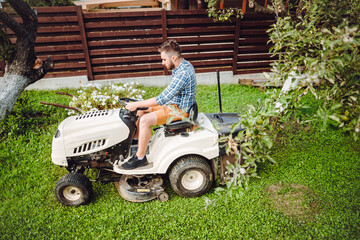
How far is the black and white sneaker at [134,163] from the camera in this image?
2990mm

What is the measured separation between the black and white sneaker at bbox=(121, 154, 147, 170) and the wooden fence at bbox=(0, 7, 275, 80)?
4.57 m

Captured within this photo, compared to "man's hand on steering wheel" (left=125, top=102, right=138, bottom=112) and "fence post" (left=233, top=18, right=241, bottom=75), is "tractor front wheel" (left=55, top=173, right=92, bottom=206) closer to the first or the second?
"man's hand on steering wheel" (left=125, top=102, right=138, bottom=112)

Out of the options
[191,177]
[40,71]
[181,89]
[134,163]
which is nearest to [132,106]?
[181,89]

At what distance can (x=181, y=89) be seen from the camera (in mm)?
2910

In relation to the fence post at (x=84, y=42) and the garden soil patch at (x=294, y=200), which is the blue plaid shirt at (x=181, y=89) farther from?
the fence post at (x=84, y=42)

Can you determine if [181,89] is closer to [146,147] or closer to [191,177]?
[146,147]

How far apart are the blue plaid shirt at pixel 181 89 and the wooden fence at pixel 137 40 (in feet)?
14.1

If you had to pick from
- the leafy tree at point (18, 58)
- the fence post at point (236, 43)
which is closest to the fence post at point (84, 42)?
the leafy tree at point (18, 58)

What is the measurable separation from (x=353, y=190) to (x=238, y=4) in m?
8.02

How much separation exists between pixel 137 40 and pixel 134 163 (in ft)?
15.6

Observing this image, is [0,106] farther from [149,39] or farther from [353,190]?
[353,190]

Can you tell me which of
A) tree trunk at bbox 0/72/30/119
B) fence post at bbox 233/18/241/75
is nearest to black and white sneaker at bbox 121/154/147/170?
tree trunk at bbox 0/72/30/119

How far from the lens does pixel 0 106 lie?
4.56 metres

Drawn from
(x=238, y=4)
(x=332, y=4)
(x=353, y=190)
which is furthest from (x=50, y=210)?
(x=238, y=4)
